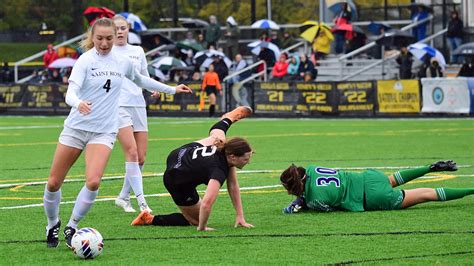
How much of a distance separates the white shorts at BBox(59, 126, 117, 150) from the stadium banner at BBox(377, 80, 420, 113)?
1071 inches

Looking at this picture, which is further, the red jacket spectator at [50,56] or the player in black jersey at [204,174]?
the red jacket spectator at [50,56]

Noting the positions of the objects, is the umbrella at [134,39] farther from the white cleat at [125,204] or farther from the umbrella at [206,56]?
the white cleat at [125,204]

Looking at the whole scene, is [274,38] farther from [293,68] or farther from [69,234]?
[69,234]

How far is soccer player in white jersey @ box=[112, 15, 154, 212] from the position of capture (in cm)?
1423

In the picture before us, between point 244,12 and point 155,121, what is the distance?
79.6 feet

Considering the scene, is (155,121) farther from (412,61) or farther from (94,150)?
(94,150)

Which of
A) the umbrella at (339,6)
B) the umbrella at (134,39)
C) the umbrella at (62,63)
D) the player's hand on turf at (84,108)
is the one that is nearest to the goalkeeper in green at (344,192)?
the player's hand on turf at (84,108)

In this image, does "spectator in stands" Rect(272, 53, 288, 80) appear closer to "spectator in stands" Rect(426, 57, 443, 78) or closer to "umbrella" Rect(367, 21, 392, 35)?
"umbrella" Rect(367, 21, 392, 35)

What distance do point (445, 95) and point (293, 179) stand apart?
24780 millimetres

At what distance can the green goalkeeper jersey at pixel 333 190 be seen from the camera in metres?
13.3

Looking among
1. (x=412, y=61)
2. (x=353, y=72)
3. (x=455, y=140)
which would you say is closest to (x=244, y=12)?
(x=353, y=72)

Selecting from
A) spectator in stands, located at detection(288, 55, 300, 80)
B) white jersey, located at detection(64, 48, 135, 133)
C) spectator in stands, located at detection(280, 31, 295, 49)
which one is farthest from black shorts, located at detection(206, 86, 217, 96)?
white jersey, located at detection(64, 48, 135, 133)

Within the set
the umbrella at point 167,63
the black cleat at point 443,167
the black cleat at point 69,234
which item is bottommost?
the black cleat at point 69,234

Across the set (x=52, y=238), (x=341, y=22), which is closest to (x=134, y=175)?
(x=52, y=238)
